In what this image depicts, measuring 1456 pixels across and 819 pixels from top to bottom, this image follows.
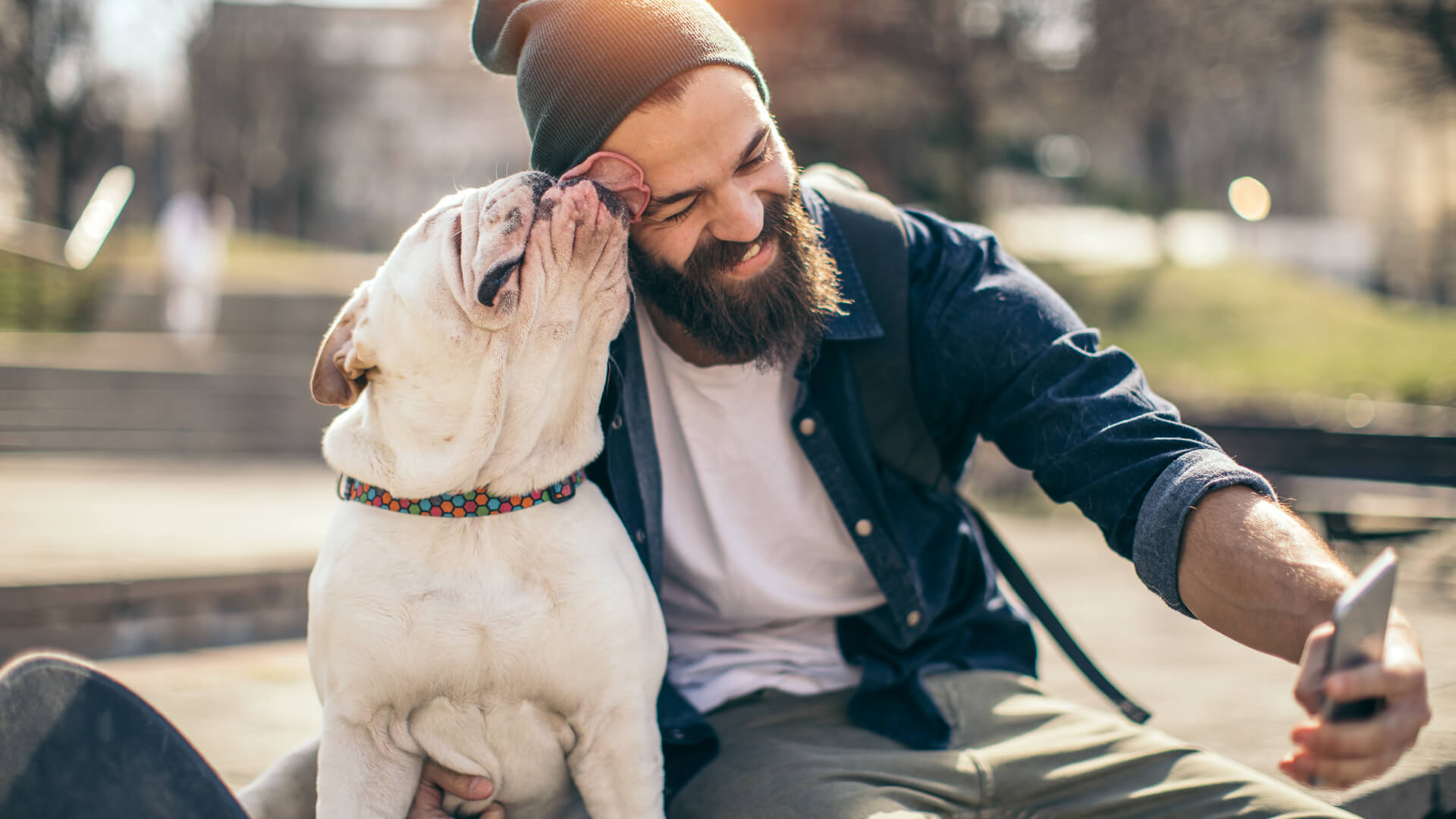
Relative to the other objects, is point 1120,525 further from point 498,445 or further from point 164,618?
point 164,618

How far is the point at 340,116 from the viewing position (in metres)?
39.5

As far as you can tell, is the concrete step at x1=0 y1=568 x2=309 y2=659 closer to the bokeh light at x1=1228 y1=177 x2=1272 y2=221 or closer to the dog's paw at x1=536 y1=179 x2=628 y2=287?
the dog's paw at x1=536 y1=179 x2=628 y2=287

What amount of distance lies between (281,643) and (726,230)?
12.8 ft

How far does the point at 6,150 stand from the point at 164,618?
1934cm

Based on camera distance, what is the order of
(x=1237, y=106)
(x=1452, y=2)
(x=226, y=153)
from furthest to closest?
1. (x=226, y=153)
2. (x=1237, y=106)
3. (x=1452, y=2)

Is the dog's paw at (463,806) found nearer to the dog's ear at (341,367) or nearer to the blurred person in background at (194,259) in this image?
the dog's ear at (341,367)

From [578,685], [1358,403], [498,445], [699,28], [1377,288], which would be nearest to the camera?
[578,685]

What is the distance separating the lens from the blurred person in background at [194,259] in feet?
44.3

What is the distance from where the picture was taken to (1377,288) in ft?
71.8

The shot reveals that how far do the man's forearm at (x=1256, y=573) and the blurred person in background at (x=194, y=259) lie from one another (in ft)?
45.4

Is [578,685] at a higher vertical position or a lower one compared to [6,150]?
higher

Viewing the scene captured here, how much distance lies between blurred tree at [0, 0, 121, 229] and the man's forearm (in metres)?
22.4

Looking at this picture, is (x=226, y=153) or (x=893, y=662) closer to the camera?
(x=893, y=662)

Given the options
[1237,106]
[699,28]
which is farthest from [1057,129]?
[699,28]
